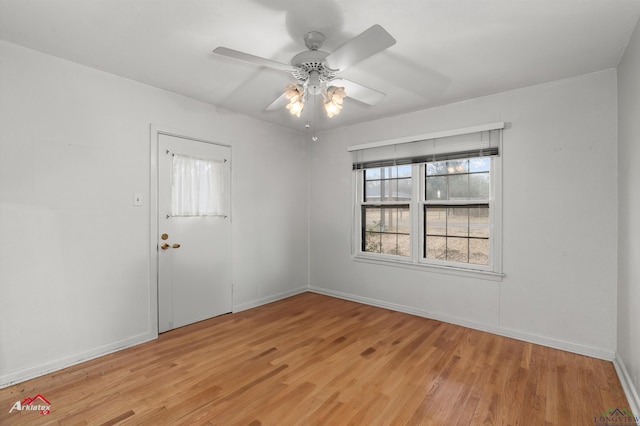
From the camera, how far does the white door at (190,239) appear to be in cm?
325

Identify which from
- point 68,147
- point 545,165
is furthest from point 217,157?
point 545,165

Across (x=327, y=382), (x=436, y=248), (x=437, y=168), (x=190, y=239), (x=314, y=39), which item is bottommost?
(x=327, y=382)

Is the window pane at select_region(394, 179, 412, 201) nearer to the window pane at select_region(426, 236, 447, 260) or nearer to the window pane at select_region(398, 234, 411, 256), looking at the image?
the window pane at select_region(398, 234, 411, 256)

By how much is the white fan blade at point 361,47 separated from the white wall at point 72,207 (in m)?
2.14

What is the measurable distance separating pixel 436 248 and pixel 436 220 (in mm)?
343

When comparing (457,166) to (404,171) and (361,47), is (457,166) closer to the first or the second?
(404,171)

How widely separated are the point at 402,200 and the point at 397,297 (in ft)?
4.16

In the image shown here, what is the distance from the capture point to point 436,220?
3732 mm

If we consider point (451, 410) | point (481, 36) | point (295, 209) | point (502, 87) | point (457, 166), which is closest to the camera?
point (451, 410)

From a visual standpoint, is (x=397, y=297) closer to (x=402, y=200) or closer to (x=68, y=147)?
(x=402, y=200)

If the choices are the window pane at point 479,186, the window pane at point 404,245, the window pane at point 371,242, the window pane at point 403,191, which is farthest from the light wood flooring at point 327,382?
the window pane at point 403,191

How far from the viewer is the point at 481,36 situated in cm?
220

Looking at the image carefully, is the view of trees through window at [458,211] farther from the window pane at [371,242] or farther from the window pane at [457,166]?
the window pane at [371,242]

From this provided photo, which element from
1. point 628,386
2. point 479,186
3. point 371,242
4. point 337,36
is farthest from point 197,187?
point 628,386
